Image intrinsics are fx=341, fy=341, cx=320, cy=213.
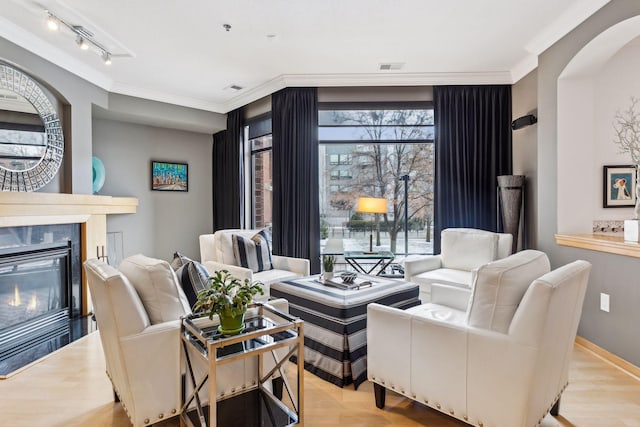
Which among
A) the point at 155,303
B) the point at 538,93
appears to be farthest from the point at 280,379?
the point at 538,93

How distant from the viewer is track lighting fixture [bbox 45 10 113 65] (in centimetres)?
277

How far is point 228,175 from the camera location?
5555 mm

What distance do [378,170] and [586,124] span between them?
7.45 ft

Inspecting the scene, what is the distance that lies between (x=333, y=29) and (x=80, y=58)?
2.79m

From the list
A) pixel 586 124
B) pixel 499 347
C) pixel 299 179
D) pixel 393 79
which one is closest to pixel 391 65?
pixel 393 79

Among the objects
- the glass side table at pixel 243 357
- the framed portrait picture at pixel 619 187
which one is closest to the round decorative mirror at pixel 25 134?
the glass side table at pixel 243 357

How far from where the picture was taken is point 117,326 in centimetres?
161

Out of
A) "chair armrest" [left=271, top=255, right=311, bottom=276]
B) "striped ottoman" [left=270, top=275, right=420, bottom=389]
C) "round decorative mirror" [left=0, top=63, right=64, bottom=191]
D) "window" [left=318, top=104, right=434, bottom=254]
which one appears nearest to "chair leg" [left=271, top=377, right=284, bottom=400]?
"striped ottoman" [left=270, top=275, right=420, bottom=389]

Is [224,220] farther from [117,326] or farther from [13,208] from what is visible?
[117,326]

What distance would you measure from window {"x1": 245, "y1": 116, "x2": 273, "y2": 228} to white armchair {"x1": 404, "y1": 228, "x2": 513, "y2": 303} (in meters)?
2.34

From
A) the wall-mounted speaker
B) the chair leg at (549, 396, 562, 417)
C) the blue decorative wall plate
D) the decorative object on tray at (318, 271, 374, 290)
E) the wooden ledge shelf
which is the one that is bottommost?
the chair leg at (549, 396, 562, 417)

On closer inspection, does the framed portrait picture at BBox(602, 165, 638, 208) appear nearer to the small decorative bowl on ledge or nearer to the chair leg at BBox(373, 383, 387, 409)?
the small decorative bowl on ledge

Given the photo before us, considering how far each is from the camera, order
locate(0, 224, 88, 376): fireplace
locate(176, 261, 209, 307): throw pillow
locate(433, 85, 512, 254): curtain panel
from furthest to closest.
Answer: locate(433, 85, 512, 254): curtain panel
locate(0, 224, 88, 376): fireplace
locate(176, 261, 209, 307): throw pillow

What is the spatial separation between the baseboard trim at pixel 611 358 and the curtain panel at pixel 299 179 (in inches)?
109
